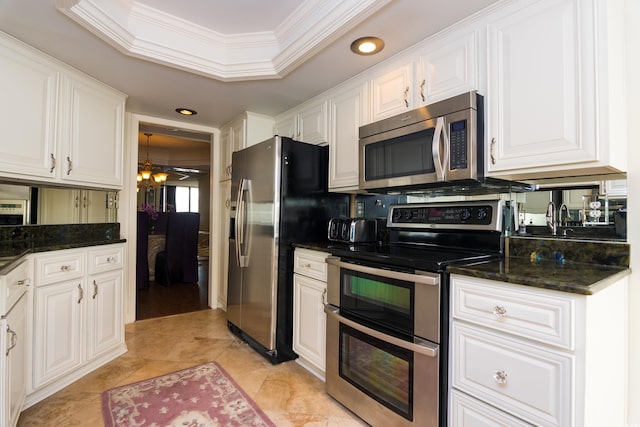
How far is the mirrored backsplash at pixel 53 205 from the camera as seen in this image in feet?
7.21

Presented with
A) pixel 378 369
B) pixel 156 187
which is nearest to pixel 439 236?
pixel 378 369

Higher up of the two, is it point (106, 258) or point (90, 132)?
point (90, 132)

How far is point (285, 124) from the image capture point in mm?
3195

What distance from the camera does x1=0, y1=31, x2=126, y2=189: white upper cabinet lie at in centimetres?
195

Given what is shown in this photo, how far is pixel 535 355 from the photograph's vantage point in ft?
3.66

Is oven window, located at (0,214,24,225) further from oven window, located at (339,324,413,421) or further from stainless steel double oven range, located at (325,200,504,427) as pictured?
oven window, located at (339,324,413,421)

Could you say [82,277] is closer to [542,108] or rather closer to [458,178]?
[458,178]

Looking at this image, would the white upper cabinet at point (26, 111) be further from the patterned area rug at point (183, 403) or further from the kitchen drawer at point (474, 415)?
the kitchen drawer at point (474, 415)

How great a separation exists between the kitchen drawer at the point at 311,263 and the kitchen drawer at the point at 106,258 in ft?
4.54

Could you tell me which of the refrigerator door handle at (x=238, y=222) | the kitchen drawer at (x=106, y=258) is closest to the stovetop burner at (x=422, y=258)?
the refrigerator door handle at (x=238, y=222)

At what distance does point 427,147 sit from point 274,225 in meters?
1.19

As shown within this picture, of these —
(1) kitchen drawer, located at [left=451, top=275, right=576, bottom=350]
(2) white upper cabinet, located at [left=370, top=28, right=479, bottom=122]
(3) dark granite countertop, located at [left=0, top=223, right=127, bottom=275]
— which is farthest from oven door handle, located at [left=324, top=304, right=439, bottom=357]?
(3) dark granite countertop, located at [left=0, top=223, right=127, bottom=275]

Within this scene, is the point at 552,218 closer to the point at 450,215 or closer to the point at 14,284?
the point at 450,215

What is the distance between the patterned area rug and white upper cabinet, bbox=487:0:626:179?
6.15ft
